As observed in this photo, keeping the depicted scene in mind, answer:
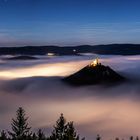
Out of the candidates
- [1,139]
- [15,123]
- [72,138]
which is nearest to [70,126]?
[72,138]

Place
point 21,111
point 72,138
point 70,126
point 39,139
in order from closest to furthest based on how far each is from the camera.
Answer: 1. point 72,138
2. point 70,126
3. point 21,111
4. point 39,139

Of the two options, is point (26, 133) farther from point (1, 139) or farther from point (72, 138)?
point (72, 138)

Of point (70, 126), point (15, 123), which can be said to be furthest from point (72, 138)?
point (15, 123)

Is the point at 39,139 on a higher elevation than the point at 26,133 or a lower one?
lower

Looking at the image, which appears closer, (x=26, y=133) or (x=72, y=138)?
(x=72, y=138)

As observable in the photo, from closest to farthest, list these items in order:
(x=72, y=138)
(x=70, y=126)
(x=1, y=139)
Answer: (x=72, y=138) < (x=70, y=126) < (x=1, y=139)

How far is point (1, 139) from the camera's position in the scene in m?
44.5

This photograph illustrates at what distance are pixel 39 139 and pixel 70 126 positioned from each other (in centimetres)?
1917

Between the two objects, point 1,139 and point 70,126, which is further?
point 1,139

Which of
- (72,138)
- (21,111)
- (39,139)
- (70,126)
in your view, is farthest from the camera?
(39,139)

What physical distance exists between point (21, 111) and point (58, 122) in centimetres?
469

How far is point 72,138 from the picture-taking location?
34.8 meters

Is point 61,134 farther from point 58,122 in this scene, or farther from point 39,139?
point 39,139

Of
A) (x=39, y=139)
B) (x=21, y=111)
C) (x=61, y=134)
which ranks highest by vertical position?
(x=21, y=111)
